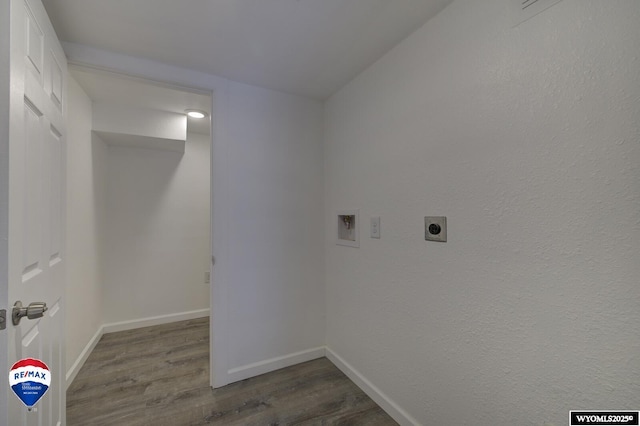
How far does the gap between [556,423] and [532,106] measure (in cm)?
116

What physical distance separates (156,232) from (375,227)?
8.72 feet

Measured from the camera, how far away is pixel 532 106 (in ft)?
3.31

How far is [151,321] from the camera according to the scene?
3.03 m

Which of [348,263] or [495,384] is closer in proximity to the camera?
[495,384]

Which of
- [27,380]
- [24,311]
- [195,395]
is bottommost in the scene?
[195,395]

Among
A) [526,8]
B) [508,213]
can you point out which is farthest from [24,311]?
[526,8]

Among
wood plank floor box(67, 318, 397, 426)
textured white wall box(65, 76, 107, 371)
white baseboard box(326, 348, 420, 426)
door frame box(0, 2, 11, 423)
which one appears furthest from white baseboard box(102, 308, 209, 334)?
door frame box(0, 2, 11, 423)

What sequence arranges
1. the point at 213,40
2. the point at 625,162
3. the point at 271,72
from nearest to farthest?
1. the point at 625,162
2. the point at 213,40
3. the point at 271,72

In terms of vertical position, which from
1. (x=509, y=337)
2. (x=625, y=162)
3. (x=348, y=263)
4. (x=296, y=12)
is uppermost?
(x=296, y=12)

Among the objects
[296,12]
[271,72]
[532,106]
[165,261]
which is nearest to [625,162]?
[532,106]

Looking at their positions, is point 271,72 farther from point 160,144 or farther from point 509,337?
point 509,337

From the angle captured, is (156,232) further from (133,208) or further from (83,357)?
(83,357)

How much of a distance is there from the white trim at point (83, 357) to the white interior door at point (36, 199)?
0.71 meters

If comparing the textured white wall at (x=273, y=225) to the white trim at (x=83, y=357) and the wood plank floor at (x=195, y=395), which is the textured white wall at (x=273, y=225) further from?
the white trim at (x=83, y=357)
